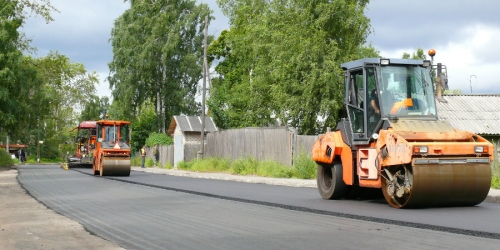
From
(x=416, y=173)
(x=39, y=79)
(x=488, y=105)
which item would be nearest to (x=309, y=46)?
(x=488, y=105)

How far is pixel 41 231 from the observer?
32.0 feet

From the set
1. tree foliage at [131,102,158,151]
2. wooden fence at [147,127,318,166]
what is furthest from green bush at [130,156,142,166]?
wooden fence at [147,127,318,166]

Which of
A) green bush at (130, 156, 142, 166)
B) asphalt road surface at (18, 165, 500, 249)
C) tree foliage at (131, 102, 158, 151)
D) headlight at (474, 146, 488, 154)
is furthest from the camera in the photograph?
tree foliage at (131, 102, 158, 151)

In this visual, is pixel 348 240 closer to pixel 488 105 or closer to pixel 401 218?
pixel 401 218

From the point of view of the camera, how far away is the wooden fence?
96.9 ft

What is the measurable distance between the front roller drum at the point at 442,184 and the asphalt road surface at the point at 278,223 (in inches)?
8.7

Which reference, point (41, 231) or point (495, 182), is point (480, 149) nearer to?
point (495, 182)

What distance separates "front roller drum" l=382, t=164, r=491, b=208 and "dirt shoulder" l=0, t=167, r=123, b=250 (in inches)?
223

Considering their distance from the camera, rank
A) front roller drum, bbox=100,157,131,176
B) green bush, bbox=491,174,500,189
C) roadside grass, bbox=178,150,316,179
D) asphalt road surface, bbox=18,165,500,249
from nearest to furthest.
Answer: asphalt road surface, bbox=18,165,500,249
green bush, bbox=491,174,500,189
roadside grass, bbox=178,150,316,179
front roller drum, bbox=100,157,131,176

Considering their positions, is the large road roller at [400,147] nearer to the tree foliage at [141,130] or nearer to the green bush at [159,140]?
the green bush at [159,140]

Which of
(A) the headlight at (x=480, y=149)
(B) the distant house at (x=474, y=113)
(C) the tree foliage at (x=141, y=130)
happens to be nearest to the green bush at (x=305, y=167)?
(B) the distant house at (x=474, y=113)

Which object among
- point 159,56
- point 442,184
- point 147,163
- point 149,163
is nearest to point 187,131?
point 149,163

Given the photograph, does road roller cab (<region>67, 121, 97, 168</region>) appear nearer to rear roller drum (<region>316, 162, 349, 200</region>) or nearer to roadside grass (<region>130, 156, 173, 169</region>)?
roadside grass (<region>130, 156, 173, 169</region>)

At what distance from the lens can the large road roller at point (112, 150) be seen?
101 feet
